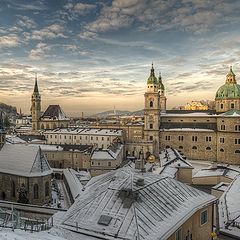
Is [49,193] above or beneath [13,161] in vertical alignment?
beneath

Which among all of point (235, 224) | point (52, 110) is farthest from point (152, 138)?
point (235, 224)

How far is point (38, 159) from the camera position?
106 feet

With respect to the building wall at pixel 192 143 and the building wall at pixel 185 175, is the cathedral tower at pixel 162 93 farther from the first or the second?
the building wall at pixel 185 175

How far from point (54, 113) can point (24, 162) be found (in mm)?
62929

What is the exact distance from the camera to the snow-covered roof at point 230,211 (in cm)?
1969

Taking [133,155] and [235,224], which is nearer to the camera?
[235,224]

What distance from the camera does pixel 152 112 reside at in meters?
69.1

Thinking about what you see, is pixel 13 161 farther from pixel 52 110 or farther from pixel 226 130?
pixel 52 110

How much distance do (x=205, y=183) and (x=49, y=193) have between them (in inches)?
812

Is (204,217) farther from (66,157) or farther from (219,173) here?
(66,157)

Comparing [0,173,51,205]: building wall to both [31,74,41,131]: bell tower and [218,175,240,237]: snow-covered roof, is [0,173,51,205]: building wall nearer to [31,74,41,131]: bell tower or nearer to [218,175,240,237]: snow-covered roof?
[218,175,240,237]: snow-covered roof

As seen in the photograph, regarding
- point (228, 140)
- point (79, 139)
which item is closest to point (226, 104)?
point (228, 140)

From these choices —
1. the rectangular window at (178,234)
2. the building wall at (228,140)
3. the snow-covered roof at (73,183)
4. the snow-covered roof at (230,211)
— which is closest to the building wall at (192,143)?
the building wall at (228,140)

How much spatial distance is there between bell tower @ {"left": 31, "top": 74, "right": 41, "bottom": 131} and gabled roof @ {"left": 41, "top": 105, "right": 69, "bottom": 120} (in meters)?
2.38
